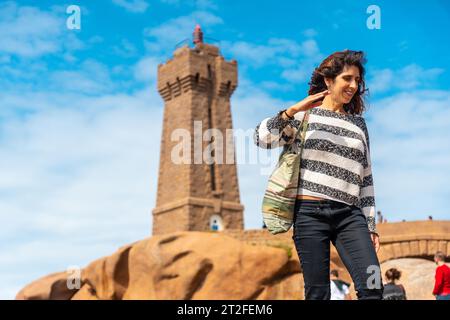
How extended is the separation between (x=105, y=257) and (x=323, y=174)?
23758 mm

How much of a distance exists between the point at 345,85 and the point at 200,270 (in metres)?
18.8

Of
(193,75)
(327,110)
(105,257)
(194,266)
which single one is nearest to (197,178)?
(193,75)

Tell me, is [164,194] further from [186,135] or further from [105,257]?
[105,257]

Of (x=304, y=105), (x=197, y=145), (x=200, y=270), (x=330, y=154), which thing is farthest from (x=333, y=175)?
(x=197, y=145)

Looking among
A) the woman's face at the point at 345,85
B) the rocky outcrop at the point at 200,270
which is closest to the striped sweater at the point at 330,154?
the woman's face at the point at 345,85

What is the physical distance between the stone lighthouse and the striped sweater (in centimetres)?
2783

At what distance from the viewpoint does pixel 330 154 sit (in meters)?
4.26

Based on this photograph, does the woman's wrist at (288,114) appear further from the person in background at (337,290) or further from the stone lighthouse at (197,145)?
the stone lighthouse at (197,145)

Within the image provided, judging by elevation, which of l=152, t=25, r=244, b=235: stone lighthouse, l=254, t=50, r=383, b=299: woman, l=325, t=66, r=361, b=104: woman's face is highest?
l=152, t=25, r=244, b=235: stone lighthouse

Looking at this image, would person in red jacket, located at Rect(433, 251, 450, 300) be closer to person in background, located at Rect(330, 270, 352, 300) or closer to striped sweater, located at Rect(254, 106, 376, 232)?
Result: person in background, located at Rect(330, 270, 352, 300)

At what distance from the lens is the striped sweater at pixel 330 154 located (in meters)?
4.20

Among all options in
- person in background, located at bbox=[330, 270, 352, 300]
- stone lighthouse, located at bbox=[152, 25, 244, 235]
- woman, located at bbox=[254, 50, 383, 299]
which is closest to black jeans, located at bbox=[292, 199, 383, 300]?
woman, located at bbox=[254, 50, 383, 299]

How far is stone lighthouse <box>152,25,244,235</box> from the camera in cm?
3303

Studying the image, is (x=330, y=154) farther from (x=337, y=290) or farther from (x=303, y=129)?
(x=337, y=290)
